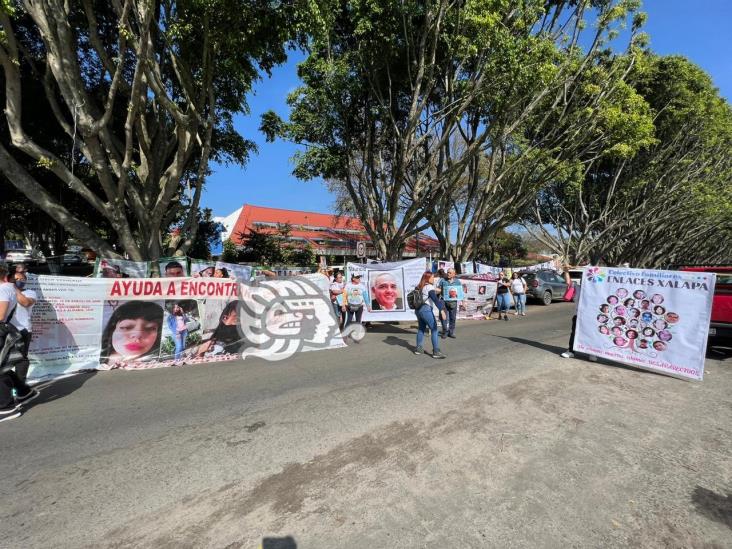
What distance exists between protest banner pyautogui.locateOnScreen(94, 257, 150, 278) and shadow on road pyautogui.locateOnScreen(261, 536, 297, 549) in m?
9.45

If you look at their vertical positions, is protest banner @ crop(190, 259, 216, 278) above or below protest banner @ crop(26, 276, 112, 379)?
above

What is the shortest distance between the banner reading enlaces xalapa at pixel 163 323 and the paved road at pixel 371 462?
2.53 ft

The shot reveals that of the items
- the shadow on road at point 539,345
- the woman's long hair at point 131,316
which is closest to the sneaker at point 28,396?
the woman's long hair at point 131,316

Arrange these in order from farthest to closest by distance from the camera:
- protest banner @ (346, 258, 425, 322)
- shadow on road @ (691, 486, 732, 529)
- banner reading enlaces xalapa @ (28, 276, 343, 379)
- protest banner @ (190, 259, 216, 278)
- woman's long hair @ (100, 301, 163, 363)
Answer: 1. protest banner @ (190, 259, 216, 278)
2. protest banner @ (346, 258, 425, 322)
3. woman's long hair @ (100, 301, 163, 363)
4. banner reading enlaces xalapa @ (28, 276, 343, 379)
5. shadow on road @ (691, 486, 732, 529)

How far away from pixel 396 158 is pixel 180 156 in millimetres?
7912

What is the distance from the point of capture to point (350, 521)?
249cm

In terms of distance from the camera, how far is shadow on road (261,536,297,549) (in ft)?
7.43

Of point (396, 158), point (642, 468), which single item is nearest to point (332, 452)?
point (642, 468)

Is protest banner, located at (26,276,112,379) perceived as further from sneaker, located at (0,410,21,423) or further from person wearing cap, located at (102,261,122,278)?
person wearing cap, located at (102,261,122,278)

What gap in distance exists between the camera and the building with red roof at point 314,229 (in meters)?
33.2

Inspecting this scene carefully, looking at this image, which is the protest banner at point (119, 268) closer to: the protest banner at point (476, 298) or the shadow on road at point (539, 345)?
the shadow on road at point (539, 345)

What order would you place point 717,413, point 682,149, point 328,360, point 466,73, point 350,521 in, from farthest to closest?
point 682,149 → point 466,73 → point 328,360 → point 717,413 → point 350,521

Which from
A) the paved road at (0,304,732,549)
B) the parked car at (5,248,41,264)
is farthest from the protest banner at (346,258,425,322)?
the parked car at (5,248,41,264)

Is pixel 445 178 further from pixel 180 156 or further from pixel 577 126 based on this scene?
pixel 180 156
